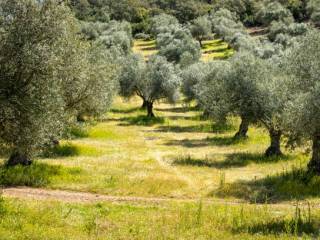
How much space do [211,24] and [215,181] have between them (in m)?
129

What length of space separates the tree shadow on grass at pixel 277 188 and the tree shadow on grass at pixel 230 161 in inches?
250

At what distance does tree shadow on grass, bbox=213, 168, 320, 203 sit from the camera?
29.5 m

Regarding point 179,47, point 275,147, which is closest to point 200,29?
point 179,47

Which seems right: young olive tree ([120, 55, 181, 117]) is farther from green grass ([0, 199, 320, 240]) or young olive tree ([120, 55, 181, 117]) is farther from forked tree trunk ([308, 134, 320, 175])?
green grass ([0, 199, 320, 240])

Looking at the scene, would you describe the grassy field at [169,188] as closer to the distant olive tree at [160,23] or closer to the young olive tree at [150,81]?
the young olive tree at [150,81]

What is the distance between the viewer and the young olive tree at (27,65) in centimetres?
2162

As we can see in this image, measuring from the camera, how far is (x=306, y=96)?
101 ft

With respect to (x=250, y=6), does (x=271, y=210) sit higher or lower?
lower

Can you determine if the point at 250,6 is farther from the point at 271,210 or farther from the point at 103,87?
the point at 271,210

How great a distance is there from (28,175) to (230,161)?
1707 cm

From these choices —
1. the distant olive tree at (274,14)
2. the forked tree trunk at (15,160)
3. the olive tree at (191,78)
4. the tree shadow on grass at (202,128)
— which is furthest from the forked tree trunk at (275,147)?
the distant olive tree at (274,14)

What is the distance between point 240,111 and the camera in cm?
4597

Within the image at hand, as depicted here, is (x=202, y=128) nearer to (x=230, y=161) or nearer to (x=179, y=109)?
(x=179, y=109)

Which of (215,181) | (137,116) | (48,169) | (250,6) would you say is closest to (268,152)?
(215,181)
